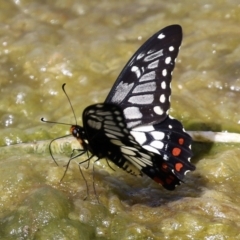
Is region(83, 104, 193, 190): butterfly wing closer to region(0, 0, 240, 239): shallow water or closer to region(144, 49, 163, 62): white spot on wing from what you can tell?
region(0, 0, 240, 239): shallow water

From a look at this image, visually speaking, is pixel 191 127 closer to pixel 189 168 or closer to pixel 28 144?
pixel 189 168

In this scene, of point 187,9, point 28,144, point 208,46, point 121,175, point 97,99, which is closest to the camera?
point 121,175

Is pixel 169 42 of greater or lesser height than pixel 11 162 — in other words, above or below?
above

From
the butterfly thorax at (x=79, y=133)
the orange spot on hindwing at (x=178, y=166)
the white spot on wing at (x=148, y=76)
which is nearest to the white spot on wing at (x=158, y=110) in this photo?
the white spot on wing at (x=148, y=76)

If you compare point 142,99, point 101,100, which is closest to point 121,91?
point 142,99

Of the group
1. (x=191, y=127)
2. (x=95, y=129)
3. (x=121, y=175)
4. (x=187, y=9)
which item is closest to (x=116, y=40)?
(x=187, y=9)

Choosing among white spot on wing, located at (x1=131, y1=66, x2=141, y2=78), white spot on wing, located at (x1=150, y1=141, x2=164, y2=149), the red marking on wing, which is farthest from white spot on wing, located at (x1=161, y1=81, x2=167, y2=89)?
the red marking on wing

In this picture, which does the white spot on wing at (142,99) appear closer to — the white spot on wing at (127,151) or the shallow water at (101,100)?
the white spot on wing at (127,151)
